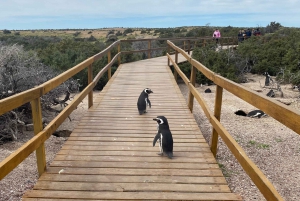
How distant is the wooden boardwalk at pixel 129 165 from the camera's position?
10.2ft

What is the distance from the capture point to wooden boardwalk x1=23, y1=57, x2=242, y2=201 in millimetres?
3096

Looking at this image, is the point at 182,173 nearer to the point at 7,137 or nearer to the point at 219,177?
the point at 219,177

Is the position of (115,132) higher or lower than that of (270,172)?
higher

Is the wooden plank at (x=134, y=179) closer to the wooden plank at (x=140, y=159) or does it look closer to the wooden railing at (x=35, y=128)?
the wooden railing at (x=35, y=128)

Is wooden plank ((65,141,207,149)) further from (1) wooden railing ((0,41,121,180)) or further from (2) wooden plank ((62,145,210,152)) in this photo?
(1) wooden railing ((0,41,121,180))

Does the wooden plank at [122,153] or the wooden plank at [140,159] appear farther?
the wooden plank at [122,153]

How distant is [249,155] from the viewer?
5512 millimetres

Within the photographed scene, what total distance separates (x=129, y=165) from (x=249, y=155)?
275 centimetres

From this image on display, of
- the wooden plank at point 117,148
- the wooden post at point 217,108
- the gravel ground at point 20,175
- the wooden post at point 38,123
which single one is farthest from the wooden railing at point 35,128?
the wooden post at point 217,108

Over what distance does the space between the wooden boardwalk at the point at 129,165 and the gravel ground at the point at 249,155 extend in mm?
648

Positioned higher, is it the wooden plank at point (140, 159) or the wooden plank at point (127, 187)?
the wooden plank at point (140, 159)

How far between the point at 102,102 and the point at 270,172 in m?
3.81

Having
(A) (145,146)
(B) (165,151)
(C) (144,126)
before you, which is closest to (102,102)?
(C) (144,126)

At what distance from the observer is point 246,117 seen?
820 cm
